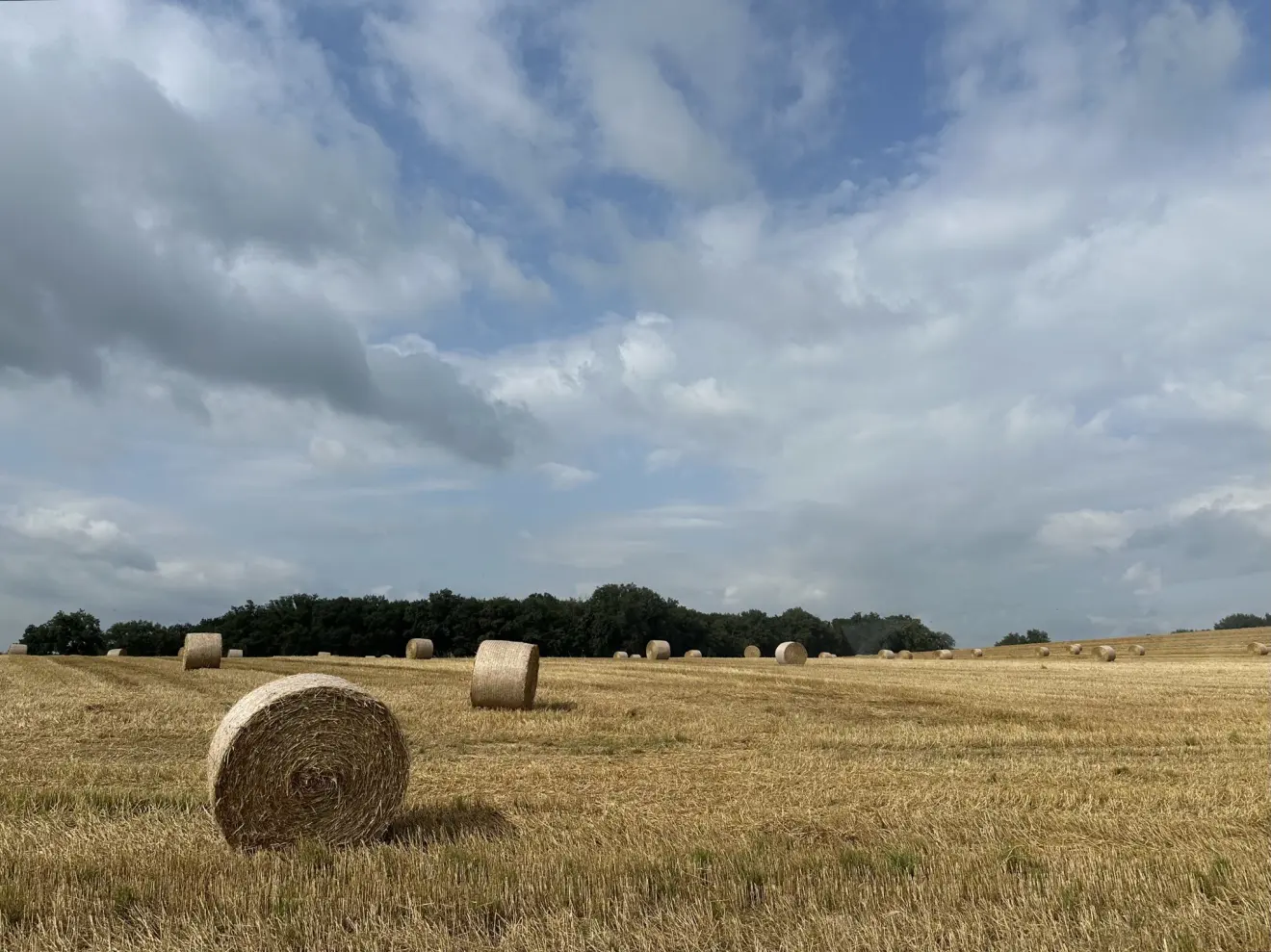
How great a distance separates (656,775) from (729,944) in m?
4.36

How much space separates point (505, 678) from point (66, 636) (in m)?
81.0

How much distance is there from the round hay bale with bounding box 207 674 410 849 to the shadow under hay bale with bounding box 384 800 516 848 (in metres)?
0.16

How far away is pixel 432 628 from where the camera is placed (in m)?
70.6

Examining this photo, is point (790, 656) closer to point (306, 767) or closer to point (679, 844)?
point (306, 767)

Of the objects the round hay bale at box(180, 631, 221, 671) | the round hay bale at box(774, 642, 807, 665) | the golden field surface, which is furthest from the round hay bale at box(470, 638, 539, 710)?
the round hay bale at box(774, 642, 807, 665)

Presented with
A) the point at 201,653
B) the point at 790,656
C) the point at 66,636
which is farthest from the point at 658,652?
the point at 66,636

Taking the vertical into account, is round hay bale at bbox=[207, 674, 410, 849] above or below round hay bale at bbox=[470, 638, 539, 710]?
below

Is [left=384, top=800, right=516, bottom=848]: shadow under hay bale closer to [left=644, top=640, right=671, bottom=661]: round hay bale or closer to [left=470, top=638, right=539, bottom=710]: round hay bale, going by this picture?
[left=470, top=638, right=539, bottom=710]: round hay bale

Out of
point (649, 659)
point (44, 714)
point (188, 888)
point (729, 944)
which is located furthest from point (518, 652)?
point (649, 659)

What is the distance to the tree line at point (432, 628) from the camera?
69.7 metres

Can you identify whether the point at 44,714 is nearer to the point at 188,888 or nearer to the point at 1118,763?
the point at 188,888

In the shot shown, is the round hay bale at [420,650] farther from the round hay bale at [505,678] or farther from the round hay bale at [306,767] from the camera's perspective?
the round hay bale at [306,767]

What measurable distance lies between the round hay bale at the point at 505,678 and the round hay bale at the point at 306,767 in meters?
7.47

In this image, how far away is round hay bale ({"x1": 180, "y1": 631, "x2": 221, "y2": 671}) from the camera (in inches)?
1062
